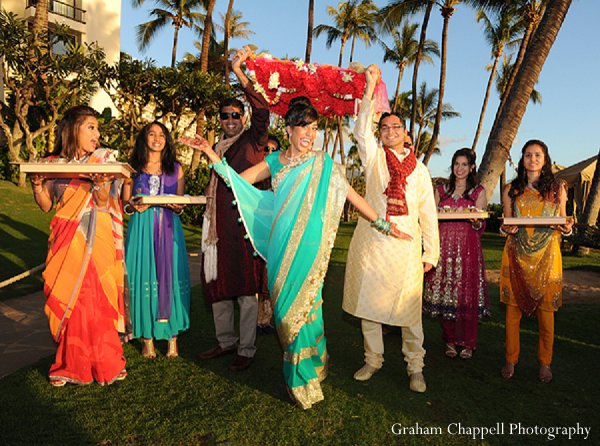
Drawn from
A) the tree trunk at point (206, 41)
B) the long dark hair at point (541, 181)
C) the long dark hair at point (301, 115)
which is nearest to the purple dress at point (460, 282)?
the long dark hair at point (541, 181)

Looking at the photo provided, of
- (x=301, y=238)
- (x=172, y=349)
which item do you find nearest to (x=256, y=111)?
(x=301, y=238)

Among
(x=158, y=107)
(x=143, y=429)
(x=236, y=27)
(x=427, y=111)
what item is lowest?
(x=143, y=429)

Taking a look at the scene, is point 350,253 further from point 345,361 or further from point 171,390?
point 171,390

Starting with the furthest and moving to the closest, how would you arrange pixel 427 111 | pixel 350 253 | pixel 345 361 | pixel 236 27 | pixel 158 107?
pixel 427 111 < pixel 236 27 < pixel 158 107 < pixel 345 361 < pixel 350 253

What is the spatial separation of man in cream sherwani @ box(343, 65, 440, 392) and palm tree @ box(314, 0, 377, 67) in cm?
3045

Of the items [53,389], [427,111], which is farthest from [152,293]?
[427,111]

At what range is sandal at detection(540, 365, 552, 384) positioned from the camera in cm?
410

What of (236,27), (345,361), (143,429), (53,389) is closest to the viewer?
(143,429)

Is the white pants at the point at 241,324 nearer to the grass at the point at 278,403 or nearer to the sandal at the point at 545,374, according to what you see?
the grass at the point at 278,403

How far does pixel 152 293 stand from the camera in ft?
13.8

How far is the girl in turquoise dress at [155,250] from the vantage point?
4.22 metres

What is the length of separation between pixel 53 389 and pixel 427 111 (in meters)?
44.4

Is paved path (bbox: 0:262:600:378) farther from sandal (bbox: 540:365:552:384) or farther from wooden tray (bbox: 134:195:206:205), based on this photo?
sandal (bbox: 540:365:552:384)

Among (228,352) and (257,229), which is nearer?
(257,229)
